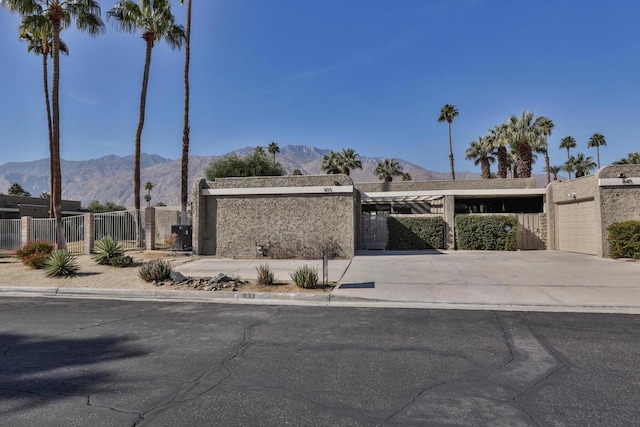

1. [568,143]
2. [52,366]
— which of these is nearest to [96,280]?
[52,366]

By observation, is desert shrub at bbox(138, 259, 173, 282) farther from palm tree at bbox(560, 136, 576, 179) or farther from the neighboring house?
palm tree at bbox(560, 136, 576, 179)

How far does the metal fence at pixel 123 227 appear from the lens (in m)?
21.0

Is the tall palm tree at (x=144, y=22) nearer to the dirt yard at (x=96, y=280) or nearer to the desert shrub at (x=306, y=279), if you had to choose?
the dirt yard at (x=96, y=280)

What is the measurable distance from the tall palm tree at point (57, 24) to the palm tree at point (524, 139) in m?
29.4

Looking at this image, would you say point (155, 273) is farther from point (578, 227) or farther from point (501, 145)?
point (501, 145)

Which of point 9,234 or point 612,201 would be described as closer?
point 612,201

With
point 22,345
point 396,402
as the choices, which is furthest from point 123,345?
point 396,402

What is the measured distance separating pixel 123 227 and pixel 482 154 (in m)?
40.3

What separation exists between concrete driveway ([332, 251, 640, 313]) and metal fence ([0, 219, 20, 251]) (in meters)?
19.6

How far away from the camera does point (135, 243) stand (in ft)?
69.2

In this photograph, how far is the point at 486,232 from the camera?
68.5ft

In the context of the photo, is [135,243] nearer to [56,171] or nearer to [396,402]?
[56,171]

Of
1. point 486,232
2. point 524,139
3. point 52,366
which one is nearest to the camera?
point 52,366

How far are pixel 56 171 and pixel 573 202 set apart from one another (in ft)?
83.0
